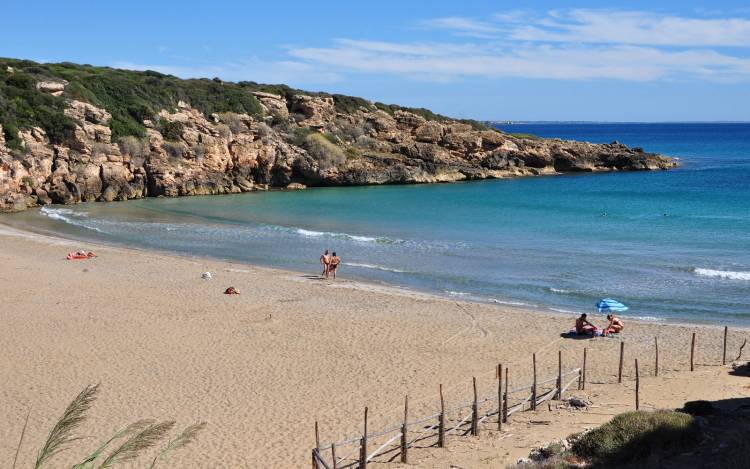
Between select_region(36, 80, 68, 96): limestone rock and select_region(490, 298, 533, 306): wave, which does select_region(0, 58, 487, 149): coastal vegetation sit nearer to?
select_region(36, 80, 68, 96): limestone rock

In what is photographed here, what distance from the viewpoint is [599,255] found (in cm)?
3222

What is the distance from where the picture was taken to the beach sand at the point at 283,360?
1372 centimetres

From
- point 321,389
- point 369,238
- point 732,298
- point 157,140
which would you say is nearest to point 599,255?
point 732,298

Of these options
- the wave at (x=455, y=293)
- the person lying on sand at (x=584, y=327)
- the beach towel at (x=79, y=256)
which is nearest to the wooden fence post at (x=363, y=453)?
the person lying on sand at (x=584, y=327)

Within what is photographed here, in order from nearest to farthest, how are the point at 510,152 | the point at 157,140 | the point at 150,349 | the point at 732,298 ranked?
1. the point at 150,349
2. the point at 732,298
3. the point at 157,140
4. the point at 510,152

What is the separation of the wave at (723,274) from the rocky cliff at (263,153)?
3980cm

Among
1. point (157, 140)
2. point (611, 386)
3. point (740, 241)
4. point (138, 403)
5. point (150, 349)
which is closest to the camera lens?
point (138, 403)

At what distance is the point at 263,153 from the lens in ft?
205

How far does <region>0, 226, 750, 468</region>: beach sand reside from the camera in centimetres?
1372

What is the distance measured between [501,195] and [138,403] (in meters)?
45.6

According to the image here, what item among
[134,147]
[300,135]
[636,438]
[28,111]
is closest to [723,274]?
[636,438]

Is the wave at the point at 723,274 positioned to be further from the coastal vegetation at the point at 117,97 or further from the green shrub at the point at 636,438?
the coastal vegetation at the point at 117,97

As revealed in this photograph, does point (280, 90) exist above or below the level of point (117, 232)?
above

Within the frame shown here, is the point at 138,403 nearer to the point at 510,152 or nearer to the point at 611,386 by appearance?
the point at 611,386
